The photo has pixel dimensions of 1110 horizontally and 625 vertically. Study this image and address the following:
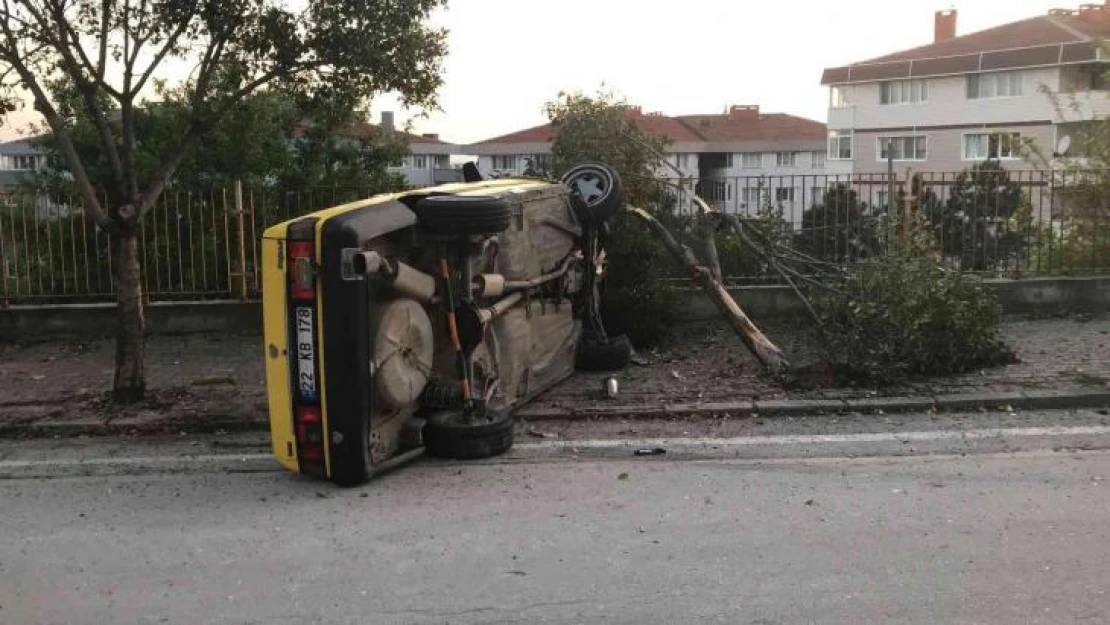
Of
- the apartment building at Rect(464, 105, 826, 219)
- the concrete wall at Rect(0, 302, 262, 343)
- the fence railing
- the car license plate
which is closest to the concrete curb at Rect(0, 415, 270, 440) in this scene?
the car license plate

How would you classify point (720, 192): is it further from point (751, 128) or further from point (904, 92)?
point (751, 128)

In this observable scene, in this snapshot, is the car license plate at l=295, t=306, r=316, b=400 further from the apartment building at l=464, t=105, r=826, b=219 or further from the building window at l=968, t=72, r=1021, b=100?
the building window at l=968, t=72, r=1021, b=100

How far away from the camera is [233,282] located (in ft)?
36.1

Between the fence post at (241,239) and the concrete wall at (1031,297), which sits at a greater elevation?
the fence post at (241,239)

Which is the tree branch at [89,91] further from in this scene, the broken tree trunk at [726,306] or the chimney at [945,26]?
the chimney at [945,26]

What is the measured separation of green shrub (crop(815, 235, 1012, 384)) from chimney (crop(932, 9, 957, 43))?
68.3 metres

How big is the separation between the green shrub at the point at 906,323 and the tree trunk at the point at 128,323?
553 centimetres

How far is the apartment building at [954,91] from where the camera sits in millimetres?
54656

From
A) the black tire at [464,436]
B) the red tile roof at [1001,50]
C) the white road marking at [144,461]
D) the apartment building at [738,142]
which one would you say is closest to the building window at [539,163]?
the black tire at [464,436]

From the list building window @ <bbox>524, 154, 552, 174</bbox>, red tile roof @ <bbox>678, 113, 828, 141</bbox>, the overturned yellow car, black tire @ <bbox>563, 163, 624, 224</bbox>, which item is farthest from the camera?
red tile roof @ <bbox>678, 113, 828, 141</bbox>

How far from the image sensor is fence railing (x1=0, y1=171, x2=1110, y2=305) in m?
10.9

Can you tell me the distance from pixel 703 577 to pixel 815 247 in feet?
24.8

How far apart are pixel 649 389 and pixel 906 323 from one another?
2096mm

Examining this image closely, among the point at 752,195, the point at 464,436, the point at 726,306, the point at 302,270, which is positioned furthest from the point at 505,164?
the point at 302,270
